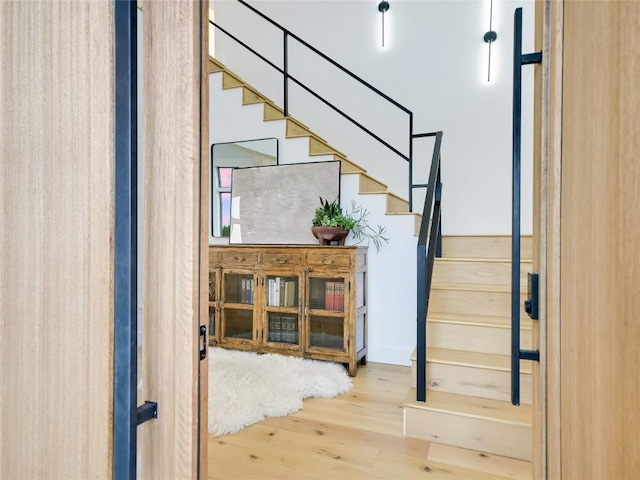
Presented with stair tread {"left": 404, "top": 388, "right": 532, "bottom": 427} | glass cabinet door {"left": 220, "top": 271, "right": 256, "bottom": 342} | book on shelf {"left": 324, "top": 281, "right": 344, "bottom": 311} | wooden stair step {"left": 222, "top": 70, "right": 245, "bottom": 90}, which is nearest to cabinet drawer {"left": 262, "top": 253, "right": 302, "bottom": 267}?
glass cabinet door {"left": 220, "top": 271, "right": 256, "bottom": 342}

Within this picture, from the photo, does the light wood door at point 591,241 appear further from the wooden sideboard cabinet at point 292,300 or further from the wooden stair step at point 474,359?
the wooden sideboard cabinet at point 292,300

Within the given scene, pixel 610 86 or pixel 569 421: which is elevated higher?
pixel 610 86

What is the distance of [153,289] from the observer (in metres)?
0.59

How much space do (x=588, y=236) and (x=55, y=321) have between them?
818mm

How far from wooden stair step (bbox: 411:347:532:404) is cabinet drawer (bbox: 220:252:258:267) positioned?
5.25 ft

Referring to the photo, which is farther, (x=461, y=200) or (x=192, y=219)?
(x=461, y=200)

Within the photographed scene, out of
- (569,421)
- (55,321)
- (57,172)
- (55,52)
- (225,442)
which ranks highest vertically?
(55,52)

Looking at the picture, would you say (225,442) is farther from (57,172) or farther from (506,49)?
(506,49)

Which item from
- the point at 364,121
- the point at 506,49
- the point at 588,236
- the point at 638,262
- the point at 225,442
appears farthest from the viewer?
the point at 364,121

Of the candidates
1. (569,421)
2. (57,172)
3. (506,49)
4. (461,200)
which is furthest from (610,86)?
(506,49)

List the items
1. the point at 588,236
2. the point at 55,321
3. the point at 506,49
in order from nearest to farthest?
the point at 588,236 < the point at 55,321 < the point at 506,49

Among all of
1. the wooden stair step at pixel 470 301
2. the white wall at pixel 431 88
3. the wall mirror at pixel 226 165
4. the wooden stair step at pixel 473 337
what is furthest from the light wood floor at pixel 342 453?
the white wall at pixel 431 88

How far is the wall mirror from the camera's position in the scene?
360 cm

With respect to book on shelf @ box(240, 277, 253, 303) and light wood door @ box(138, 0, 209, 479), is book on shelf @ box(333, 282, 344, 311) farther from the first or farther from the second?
light wood door @ box(138, 0, 209, 479)
